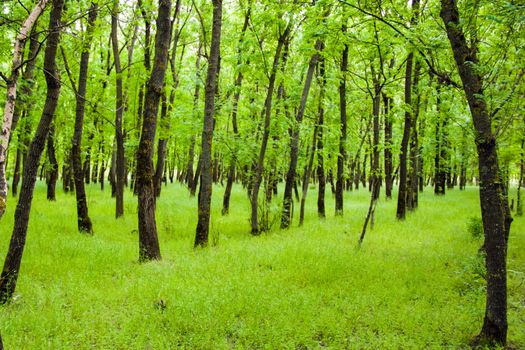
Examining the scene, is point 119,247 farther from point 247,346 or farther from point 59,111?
point 59,111

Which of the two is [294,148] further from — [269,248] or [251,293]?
[251,293]

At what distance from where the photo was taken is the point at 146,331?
Result: 194 inches

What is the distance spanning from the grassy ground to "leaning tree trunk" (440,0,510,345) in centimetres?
49

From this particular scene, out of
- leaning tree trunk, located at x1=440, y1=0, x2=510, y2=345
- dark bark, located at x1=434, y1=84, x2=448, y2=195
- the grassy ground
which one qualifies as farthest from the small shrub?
dark bark, located at x1=434, y1=84, x2=448, y2=195

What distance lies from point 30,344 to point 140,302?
162 centimetres

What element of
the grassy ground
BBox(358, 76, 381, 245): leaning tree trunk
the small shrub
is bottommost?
the grassy ground

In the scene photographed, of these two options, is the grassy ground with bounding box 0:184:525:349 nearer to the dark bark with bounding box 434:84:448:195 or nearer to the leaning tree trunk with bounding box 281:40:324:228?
the leaning tree trunk with bounding box 281:40:324:228

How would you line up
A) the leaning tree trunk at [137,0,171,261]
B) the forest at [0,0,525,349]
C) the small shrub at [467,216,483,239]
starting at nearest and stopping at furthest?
the forest at [0,0,525,349]
the leaning tree trunk at [137,0,171,261]
the small shrub at [467,216,483,239]

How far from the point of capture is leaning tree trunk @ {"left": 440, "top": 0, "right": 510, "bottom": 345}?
15.5 feet

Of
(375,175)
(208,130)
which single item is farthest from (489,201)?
(208,130)

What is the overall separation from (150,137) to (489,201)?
21.5ft

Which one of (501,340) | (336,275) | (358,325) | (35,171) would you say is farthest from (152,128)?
(501,340)

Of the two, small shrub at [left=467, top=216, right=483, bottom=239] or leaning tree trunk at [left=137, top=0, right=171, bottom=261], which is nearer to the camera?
leaning tree trunk at [left=137, top=0, right=171, bottom=261]

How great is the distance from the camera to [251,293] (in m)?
6.14
